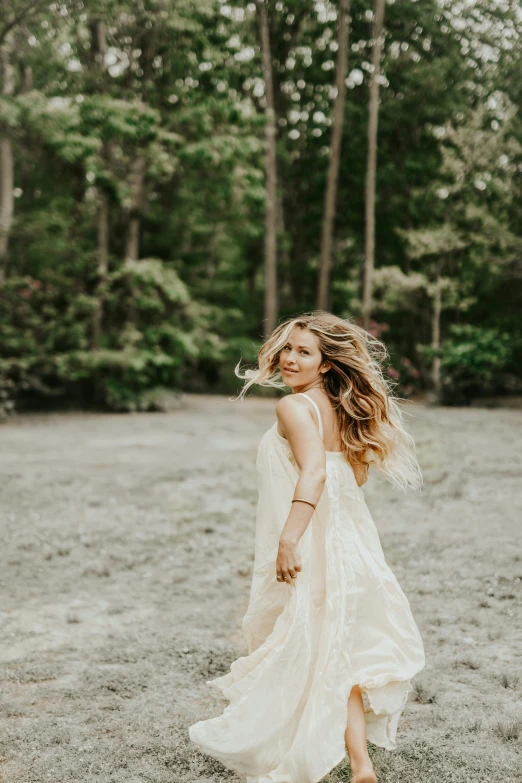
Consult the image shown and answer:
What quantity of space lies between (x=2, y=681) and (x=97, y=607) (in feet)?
3.59

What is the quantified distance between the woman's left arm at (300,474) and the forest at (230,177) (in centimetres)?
1142

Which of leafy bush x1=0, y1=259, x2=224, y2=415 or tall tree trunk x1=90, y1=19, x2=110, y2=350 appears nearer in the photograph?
leafy bush x1=0, y1=259, x2=224, y2=415

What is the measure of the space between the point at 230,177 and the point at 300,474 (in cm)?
1484

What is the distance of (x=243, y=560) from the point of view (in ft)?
18.2

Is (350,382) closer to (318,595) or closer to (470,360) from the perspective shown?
(318,595)

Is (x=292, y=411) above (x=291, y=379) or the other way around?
the other way around

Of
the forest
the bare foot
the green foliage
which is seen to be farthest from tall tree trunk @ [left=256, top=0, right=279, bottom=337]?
the bare foot

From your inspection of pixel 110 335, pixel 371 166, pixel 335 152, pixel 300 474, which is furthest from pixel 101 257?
pixel 300 474

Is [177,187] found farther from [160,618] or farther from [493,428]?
[160,618]

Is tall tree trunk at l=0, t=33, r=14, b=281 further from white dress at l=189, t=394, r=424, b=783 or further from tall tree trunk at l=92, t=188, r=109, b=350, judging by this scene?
white dress at l=189, t=394, r=424, b=783

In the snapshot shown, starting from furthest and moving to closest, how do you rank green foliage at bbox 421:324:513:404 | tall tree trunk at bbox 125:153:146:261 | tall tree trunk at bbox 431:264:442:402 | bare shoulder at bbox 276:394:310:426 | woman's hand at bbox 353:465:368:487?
tall tree trunk at bbox 431:264:442:402 < tall tree trunk at bbox 125:153:146:261 < green foliage at bbox 421:324:513:404 < woman's hand at bbox 353:465:368:487 < bare shoulder at bbox 276:394:310:426

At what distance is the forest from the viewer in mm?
14875

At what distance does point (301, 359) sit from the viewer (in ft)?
8.66

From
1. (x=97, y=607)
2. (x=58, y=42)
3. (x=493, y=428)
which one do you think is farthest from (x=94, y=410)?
(x=97, y=607)
